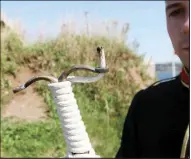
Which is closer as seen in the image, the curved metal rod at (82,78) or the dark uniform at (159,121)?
the curved metal rod at (82,78)

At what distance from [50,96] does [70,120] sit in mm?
3549

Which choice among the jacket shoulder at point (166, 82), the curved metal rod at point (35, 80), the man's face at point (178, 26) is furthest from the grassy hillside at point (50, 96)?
the curved metal rod at point (35, 80)

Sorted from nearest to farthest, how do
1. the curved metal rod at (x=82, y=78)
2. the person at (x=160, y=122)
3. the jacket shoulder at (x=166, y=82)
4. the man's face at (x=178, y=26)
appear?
1. the curved metal rod at (x=82, y=78)
2. the man's face at (x=178, y=26)
3. the person at (x=160, y=122)
4. the jacket shoulder at (x=166, y=82)

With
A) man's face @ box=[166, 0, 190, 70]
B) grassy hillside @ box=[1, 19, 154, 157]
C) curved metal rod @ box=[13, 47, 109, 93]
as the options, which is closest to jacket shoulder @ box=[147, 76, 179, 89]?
man's face @ box=[166, 0, 190, 70]

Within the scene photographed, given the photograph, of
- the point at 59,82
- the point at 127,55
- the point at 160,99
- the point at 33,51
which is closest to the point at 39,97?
the point at 33,51

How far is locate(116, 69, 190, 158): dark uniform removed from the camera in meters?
0.69

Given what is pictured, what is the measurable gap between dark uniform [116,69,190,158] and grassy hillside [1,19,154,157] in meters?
2.36

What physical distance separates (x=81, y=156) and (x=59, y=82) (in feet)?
0.24

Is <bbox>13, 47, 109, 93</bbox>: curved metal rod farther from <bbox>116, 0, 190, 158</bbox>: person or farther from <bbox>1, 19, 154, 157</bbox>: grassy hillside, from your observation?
<bbox>1, 19, 154, 157</bbox>: grassy hillside

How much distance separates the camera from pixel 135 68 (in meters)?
4.49

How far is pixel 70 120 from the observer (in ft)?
1.16

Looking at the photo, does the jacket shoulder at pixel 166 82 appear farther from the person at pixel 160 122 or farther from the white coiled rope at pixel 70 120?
the white coiled rope at pixel 70 120

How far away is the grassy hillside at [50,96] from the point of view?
3479 millimetres

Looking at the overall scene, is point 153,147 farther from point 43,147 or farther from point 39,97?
point 39,97
